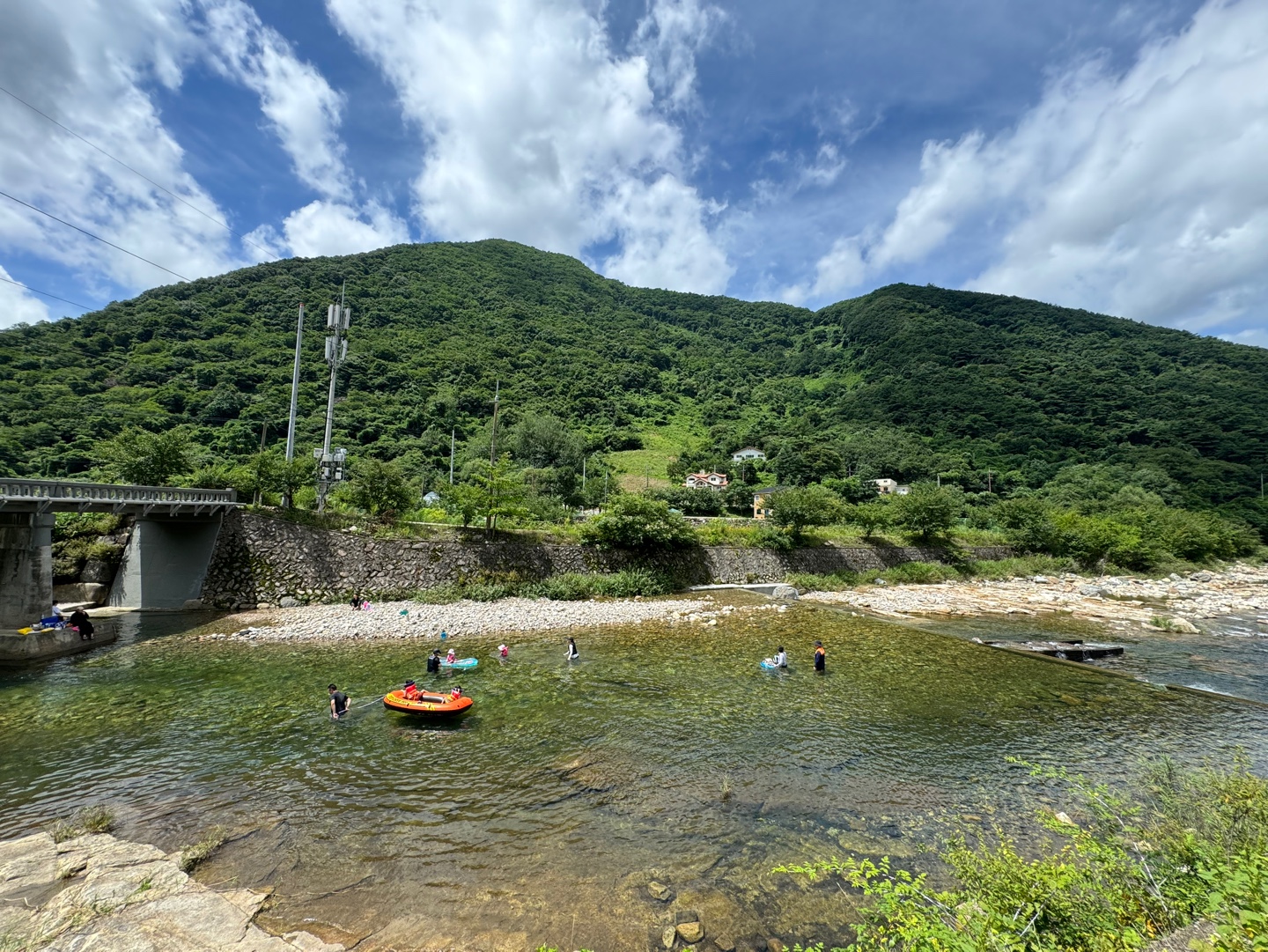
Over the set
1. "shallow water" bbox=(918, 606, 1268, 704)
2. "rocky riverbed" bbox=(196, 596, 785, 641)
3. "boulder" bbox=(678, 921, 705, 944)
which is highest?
"rocky riverbed" bbox=(196, 596, 785, 641)

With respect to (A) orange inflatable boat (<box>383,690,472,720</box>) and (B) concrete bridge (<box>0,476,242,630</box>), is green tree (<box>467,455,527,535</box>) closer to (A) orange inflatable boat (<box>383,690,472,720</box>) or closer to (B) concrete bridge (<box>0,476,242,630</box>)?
(B) concrete bridge (<box>0,476,242,630</box>)

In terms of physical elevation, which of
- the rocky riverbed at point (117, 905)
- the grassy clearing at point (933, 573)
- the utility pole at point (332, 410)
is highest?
the utility pole at point (332, 410)

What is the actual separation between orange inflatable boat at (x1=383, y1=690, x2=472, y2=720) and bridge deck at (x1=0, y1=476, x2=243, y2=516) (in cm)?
1694

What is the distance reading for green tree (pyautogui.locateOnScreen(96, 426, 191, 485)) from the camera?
2888 cm

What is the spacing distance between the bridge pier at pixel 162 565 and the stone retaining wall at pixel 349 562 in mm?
679

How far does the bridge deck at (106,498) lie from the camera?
19703mm

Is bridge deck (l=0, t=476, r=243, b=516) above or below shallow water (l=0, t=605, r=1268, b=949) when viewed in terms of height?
above

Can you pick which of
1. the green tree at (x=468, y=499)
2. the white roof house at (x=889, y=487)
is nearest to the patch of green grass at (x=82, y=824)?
the green tree at (x=468, y=499)

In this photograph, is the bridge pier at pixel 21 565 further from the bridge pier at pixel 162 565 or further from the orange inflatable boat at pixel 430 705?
the orange inflatable boat at pixel 430 705

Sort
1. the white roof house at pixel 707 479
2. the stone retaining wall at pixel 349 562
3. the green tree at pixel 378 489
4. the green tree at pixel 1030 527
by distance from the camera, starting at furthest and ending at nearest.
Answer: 1. the white roof house at pixel 707 479
2. the green tree at pixel 1030 527
3. the green tree at pixel 378 489
4. the stone retaining wall at pixel 349 562

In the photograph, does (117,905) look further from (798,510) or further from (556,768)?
(798,510)

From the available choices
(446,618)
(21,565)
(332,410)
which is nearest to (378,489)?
(332,410)

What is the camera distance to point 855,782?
1149cm

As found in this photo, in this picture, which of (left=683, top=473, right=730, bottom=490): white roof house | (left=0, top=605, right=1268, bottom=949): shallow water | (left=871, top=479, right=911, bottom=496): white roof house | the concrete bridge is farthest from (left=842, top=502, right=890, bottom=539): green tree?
the concrete bridge
